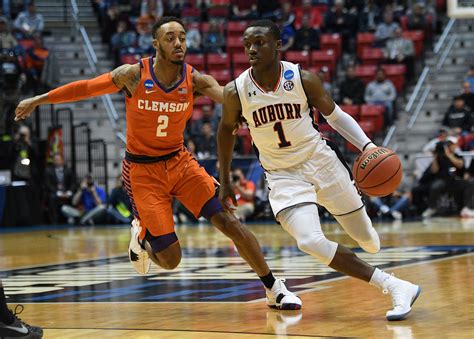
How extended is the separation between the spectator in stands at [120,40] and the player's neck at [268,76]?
56.2 feet

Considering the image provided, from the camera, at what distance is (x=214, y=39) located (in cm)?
2358

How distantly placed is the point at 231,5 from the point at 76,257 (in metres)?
13.6

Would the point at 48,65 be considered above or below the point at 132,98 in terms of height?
below

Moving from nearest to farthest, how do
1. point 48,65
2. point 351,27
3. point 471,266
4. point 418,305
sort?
point 418,305 → point 471,266 → point 48,65 → point 351,27

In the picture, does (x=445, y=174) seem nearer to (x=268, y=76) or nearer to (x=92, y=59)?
(x=92, y=59)

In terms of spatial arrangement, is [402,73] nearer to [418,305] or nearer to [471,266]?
[471,266]

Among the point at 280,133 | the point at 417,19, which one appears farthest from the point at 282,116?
the point at 417,19

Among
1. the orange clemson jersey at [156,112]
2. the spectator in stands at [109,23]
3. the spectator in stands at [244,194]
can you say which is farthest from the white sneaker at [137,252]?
the spectator in stands at [109,23]

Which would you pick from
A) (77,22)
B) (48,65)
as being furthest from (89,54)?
(48,65)

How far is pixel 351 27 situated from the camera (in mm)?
23266

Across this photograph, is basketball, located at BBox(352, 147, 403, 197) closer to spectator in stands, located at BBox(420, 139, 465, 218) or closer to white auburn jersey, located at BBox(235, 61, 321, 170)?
white auburn jersey, located at BBox(235, 61, 321, 170)


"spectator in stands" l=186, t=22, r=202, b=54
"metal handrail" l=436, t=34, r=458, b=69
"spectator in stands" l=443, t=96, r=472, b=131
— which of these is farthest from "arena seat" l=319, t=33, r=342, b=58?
"spectator in stands" l=443, t=96, r=472, b=131

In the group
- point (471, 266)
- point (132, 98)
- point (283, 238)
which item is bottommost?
point (283, 238)

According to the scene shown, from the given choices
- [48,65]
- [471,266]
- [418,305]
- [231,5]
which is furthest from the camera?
[231,5]
